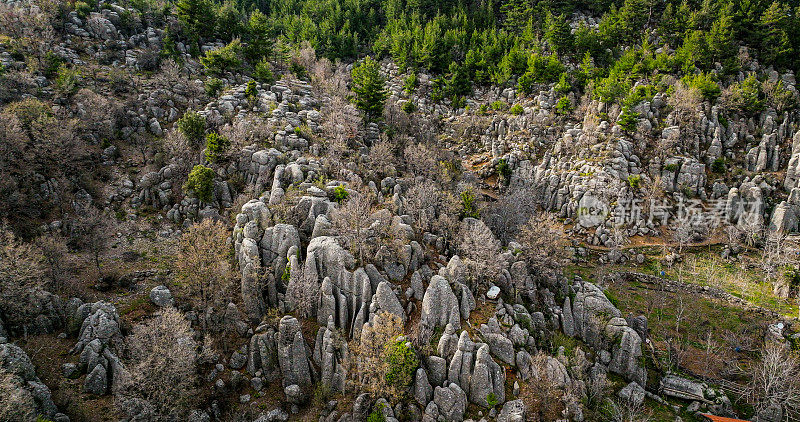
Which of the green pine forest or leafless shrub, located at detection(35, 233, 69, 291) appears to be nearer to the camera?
leafless shrub, located at detection(35, 233, 69, 291)

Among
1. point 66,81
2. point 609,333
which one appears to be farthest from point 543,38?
point 66,81

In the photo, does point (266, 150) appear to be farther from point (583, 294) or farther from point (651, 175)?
point (651, 175)

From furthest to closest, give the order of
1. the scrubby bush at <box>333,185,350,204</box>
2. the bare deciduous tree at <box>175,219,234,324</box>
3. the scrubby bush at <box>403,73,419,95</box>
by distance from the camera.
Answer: the scrubby bush at <box>403,73,419,95</box>
the scrubby bush at <box>333,185,350,204</box>
the bare deciduous tree at <box>175,219,234,324</box>

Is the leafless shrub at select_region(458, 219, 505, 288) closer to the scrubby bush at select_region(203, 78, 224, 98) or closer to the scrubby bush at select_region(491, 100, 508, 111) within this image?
the scrubby bush at select_region(491, 100, 508, 111)

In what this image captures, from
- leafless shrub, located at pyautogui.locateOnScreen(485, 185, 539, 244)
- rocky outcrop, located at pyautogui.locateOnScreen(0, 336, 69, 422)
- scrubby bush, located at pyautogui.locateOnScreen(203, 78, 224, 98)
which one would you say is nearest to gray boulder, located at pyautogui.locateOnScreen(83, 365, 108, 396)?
rocky outcrop, located at pyautogui.locateOnScreen(0, 336, 69, 422)

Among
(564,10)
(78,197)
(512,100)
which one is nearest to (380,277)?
(78,197)

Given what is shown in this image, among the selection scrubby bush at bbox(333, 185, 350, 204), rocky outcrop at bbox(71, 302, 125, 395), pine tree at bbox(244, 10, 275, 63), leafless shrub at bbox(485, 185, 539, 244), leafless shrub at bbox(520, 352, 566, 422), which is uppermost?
pine tree at bbox(244, 10, 275, 63)

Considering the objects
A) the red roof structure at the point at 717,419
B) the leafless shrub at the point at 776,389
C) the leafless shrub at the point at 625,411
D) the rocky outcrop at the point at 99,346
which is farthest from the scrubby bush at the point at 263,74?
the leafless shrub at the point at 776,389
